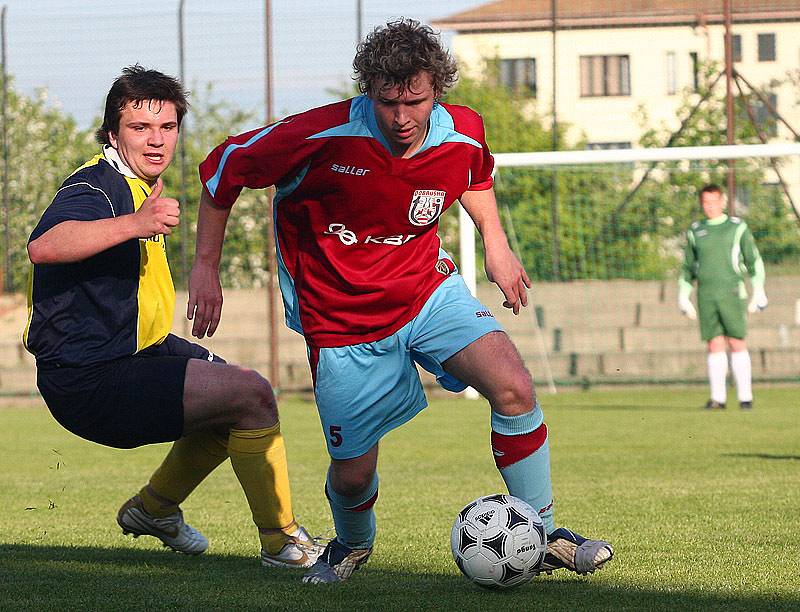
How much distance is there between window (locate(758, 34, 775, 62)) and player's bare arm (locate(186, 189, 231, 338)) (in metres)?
17.3

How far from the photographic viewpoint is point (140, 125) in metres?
4.81

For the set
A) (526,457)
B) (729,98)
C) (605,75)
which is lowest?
(526,457)

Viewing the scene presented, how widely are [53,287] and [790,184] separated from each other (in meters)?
15.1

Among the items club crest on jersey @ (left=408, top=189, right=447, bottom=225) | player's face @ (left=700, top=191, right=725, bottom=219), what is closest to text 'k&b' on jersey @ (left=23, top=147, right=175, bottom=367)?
club crest on jersey @ (left=408, top=189, right=447, bottom=225)

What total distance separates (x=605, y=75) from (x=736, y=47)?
4494mm

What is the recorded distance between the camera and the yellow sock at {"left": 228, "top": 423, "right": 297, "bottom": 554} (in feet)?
16.3

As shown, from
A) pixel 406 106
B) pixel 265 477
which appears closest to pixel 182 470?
pixel 265 477

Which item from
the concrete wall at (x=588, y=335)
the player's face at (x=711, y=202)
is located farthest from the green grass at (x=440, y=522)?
the concrete wall at (x=588, y=335)

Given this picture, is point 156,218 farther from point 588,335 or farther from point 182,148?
point 588,335

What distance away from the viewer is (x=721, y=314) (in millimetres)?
13711

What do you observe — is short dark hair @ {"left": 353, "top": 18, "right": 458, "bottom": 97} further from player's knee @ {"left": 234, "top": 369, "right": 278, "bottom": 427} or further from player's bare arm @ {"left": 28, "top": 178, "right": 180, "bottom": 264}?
player's knee @ {"left": 234, "top": 369, "right": 278, "bottom": 427}

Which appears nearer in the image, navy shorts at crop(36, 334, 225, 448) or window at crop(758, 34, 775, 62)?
navy shorts at crop(36, 334, 225, 448)

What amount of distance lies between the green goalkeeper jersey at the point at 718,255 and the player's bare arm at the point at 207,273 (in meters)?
9.78

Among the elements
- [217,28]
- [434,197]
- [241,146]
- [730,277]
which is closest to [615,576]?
[434,197]
